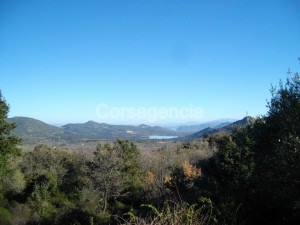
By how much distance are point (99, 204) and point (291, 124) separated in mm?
27229

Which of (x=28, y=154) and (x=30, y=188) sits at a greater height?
(x=28, y=154)

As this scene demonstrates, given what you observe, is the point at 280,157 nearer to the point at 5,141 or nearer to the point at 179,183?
the point at 5,141

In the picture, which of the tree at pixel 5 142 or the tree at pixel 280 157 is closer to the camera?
the tree at pixel 280 157

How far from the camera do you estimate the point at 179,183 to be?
119 feet

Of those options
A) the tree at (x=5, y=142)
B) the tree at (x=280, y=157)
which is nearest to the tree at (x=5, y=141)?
the tree at (x=5, y=142)

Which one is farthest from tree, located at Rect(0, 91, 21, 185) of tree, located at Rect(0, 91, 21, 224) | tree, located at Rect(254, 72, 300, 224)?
tree, located at Rect(254, 72, 300, 224)

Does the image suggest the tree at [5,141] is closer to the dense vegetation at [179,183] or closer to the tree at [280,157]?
the dense vegetation at [179,183]

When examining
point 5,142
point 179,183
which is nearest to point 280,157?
point 5,142

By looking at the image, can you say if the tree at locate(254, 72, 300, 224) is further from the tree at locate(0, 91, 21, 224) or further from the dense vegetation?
the tree at locate(0, 91, 21, 224)

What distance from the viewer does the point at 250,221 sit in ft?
46.8

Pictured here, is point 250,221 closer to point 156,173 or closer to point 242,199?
point 242,199

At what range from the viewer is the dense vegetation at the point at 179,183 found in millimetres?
10859

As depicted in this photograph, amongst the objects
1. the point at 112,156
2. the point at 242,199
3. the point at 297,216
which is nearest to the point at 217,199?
the point at 242,199

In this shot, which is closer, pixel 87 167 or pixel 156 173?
pixel 87 167
